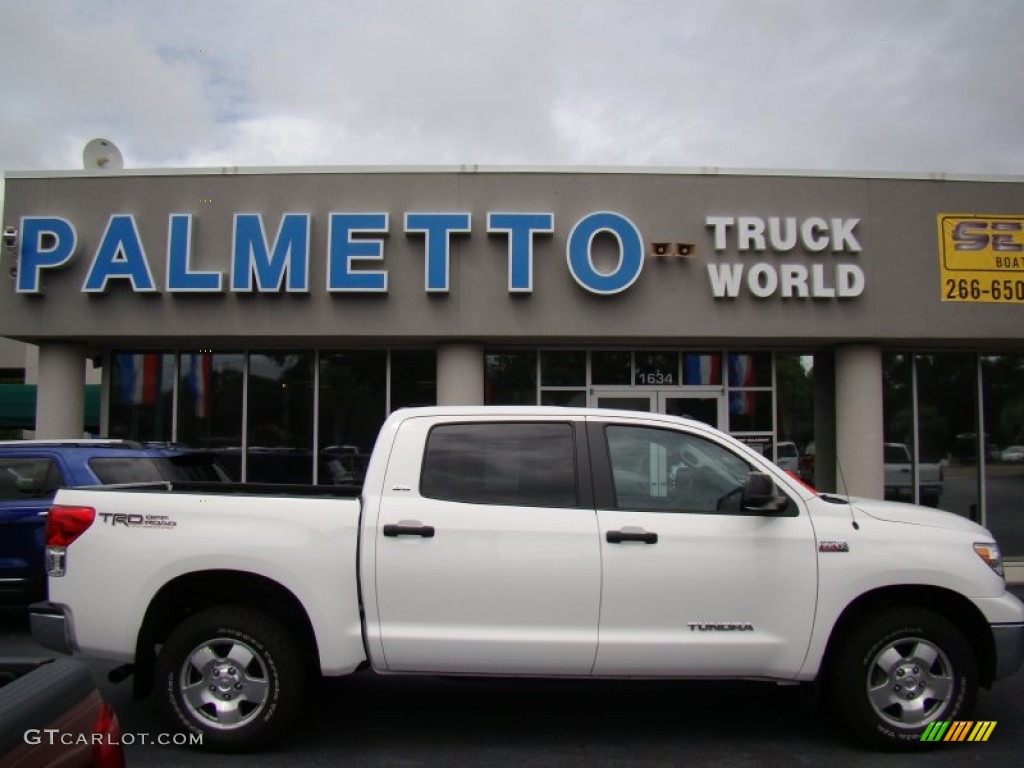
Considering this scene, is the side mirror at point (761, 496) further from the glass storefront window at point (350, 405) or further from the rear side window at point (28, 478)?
the glass storefront window at point (350, 405)

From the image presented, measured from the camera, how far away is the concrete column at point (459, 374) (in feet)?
37.6

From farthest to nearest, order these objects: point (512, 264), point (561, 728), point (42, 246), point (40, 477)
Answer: point (42, 246) → point (512, 264) → point (40, 477) → point (561, 728)

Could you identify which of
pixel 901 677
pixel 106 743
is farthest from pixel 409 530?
pixel 901 677

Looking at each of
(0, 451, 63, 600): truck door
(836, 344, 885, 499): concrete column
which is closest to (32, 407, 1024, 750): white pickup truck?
(0, 451, 63, 600): truck door

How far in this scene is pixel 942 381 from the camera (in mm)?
12453

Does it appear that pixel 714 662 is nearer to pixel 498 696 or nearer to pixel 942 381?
pixel 498 696

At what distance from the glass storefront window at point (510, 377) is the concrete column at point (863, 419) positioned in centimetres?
451

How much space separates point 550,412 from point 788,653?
6.18 ft

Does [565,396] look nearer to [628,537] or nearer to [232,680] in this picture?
[628,537]

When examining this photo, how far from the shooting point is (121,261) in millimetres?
11148

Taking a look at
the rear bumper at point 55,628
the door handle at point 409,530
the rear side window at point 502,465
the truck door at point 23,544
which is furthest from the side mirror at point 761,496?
the truck door at point 23,544

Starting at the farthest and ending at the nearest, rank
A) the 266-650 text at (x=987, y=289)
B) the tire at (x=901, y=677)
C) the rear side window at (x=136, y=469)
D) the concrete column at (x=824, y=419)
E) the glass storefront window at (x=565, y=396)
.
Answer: the concrete column at (x=824, y=419) → the glass storefront window at (x=565, y=396) → the 266-650 text at (x=987, y=289) → the rear side window at (x=136, y=469) → the tire at (x=901, y=677)

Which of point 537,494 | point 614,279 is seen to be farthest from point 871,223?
point 537,494

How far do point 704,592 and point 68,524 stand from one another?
11.8ft
